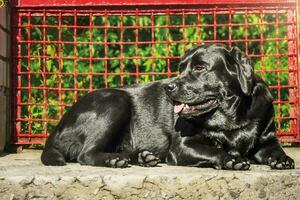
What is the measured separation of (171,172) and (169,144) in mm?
943

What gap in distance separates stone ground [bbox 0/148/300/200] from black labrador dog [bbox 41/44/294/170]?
1.41ft

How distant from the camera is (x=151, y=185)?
360cm

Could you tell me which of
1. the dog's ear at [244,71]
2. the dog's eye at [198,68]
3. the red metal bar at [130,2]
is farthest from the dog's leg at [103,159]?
the red metal bar at [130,2]

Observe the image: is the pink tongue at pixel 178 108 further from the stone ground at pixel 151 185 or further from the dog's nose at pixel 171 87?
the stone ground at pixel 151 185

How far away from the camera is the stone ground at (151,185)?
359 centimetres

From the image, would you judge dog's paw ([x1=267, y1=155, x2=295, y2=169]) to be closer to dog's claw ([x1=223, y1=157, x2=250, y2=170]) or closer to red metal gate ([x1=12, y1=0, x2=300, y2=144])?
dog's claw ([x1=223, y1=157, x2=250, y2=170])

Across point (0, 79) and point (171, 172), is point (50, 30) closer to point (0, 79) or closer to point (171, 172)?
point (0, 79)

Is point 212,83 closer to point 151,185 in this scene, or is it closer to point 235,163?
point 235,163

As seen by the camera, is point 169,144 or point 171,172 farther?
point 169,144

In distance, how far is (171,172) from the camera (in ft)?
12.4

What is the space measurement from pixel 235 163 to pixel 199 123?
0.62 m

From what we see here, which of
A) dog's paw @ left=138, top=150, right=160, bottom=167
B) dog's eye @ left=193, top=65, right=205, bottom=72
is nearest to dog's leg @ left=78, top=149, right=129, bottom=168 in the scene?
dog's paw @ left=138, top=150, right=160, bottom=167

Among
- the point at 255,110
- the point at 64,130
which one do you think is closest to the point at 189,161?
the point at 255,110

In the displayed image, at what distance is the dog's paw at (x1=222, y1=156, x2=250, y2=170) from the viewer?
12.8 feet
